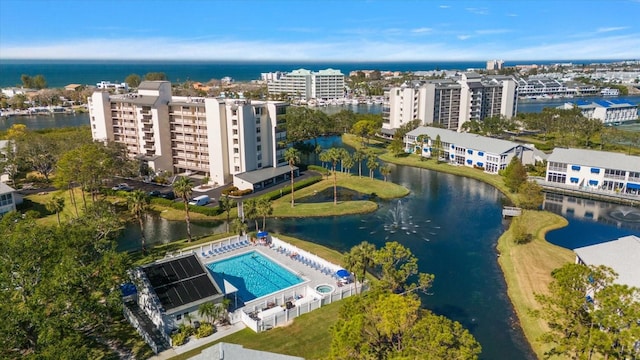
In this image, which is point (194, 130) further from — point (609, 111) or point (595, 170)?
point (609, 111)

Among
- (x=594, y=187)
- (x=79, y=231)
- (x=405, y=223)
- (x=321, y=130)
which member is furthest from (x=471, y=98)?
(x=79, y=231)

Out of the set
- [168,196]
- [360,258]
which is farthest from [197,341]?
[168,196]

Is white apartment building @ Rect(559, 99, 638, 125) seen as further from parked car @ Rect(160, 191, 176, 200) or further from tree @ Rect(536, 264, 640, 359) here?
tree @ Rect(536, 264, 640, 359)

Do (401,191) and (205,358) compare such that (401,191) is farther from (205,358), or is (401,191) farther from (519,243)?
(205,358)

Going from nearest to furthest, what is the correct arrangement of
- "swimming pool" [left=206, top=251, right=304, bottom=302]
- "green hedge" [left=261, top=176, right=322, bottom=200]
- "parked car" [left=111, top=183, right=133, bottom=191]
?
"swimming pool" [left=206, top=251, right=304, bottom=302]
"green hedge" [left=261, top=176, right=322, bottom=200]
"parked car" [left=111, top=183, right=133, bottom=191]

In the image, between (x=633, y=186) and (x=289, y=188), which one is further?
(x=289, y=188)

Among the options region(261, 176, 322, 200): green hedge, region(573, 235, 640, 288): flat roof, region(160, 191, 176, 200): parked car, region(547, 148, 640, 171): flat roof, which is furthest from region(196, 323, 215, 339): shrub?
region(547, 148, 640, 171): flat roof
